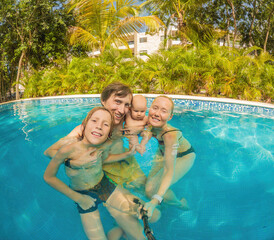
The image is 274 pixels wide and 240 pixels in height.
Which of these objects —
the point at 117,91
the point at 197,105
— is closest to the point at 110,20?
the point at 197,105

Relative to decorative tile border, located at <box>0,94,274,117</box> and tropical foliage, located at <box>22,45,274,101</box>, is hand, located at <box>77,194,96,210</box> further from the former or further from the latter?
tropical foliage, located at <box>22,45,274,101</box>

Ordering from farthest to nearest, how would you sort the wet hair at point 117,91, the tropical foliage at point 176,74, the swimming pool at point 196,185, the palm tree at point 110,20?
the palm tree at point 110,20 < the tropical foliage at point 176,74 < the wet hair at point 117,91 < the swimming pool at point 196,185

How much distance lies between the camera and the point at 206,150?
4.31 meters

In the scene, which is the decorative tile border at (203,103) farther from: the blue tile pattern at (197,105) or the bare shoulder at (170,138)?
the bare shoulder at (170,138)

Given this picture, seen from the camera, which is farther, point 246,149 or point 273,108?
point 273,108

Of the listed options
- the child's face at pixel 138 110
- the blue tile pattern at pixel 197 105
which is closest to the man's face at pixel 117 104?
the child's face at pixel 138 110

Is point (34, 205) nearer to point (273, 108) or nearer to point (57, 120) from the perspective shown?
point (57, 120)

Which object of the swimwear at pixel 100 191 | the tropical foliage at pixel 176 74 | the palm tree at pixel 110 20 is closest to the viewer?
the swimwear at pixel 100 191

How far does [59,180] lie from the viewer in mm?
1896

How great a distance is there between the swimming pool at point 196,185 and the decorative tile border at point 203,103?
0.35 meters

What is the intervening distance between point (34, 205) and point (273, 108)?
7111mm

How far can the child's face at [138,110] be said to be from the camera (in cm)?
260

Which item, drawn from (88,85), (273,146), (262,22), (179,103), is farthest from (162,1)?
(262,22)

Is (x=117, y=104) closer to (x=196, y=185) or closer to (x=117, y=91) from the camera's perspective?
(x=117, y=91)
